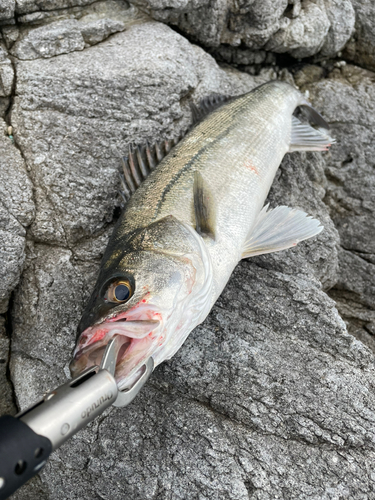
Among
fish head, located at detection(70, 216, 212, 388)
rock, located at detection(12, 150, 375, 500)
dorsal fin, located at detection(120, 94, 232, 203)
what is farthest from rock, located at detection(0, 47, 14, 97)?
fish head, located at detection(70, 216, 212, 388)

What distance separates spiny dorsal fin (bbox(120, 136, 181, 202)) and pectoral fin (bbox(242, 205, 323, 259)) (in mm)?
946

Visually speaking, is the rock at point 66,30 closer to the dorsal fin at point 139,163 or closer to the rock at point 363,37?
the dorsal fin at point 139,163

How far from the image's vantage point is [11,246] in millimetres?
3141

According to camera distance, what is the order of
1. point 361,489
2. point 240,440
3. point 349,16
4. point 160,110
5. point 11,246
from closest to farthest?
point 361,489 < point 240,440 < point 11,246 < point 160,110 < point 349,16

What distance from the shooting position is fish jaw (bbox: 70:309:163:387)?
6.91 ft

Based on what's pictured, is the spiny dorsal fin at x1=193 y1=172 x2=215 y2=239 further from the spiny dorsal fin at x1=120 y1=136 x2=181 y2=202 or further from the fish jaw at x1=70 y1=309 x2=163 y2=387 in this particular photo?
the fish jaw at x1=70 y1=309 x2=163 y2=387

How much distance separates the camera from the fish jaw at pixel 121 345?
2.11 meters

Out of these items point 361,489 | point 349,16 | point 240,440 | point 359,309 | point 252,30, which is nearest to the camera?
point 361,489

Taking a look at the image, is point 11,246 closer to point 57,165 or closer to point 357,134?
point 57,165

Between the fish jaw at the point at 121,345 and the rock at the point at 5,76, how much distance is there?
2577 mm

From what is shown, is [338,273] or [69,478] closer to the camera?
[69,478]

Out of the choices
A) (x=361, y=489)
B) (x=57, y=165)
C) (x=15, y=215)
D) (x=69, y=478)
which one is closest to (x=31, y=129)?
(x=57, y=165)

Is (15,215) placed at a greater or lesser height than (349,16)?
lesser

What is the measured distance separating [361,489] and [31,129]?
3561mm
